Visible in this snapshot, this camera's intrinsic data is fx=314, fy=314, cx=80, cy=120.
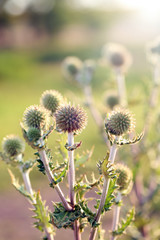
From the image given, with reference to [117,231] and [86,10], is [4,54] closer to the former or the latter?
[86,10]

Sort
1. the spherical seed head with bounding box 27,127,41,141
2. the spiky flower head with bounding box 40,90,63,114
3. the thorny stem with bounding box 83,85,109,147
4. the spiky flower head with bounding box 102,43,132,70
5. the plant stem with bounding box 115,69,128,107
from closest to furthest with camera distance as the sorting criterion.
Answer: the spherical seed head with bounding box 27,127,41,141
the spiky flower head with bounding box 40,90,63,114
the plant stem with bounding box 115,69,128,107
the thorny stem with bounding box 83,85,109,147
the spiky flower head with bounding box 102,43,132,70

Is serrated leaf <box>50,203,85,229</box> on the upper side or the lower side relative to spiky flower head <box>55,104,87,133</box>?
lower

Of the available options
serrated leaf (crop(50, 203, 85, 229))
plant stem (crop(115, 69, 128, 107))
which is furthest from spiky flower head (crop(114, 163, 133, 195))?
plant stem (crop(115, 69, 128, 107))

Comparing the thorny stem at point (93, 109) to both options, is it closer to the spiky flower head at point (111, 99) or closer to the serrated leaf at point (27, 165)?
the spiky flower head at point (111, 99)

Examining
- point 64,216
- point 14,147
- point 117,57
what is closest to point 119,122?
point 64,216

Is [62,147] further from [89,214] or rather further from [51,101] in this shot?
[89,214]

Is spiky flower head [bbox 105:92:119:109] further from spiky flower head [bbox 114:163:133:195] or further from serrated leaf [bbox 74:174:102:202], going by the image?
serrated leaf [bbox 74:174:102:202]
